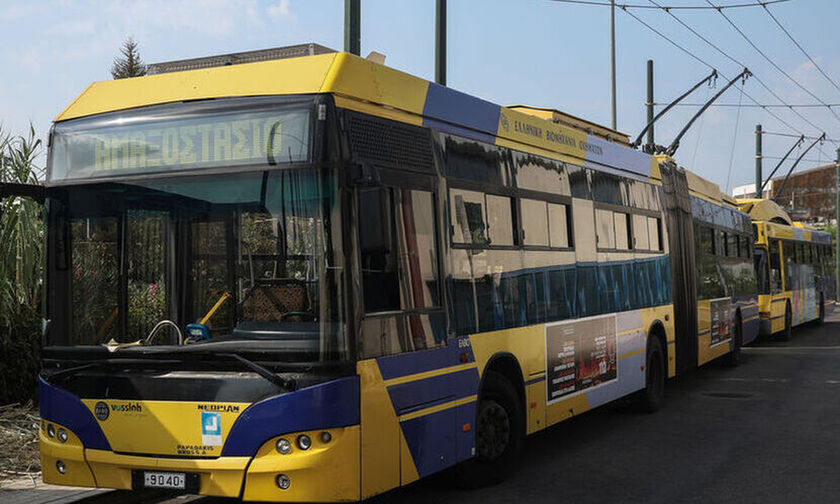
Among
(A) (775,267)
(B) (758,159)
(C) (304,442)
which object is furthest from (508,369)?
(B) (758,159)

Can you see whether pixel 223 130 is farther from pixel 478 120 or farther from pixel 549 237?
pixel 549 237

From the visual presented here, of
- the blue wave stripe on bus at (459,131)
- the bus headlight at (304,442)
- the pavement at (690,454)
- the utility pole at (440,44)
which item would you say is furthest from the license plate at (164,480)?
the utility pole at (440,44)

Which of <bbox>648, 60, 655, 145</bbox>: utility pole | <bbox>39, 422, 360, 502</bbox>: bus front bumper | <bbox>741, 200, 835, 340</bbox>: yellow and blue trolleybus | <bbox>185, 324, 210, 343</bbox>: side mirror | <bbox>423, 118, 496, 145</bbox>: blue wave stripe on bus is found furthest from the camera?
<bbox>648, 60, 655, 145</bbox>: utility pole

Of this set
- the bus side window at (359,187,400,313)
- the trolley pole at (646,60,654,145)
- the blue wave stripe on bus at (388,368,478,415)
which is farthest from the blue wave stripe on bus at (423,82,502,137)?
the trolley pole at (646,60,654,145)

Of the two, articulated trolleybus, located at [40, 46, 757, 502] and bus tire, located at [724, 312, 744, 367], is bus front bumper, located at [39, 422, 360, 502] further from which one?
bus tire, located at [724, 312, 744, 367]

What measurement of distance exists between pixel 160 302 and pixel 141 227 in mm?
536

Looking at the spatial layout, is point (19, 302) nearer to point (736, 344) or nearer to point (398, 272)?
point (398, 272)

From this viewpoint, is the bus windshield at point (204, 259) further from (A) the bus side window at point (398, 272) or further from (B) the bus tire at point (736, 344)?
(B) the bus tire at point (736, 344)

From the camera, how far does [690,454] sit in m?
9.41

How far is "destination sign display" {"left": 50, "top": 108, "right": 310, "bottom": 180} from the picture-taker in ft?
19.7

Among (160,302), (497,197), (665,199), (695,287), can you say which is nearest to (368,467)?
(160,302)

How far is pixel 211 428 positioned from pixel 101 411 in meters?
0.82

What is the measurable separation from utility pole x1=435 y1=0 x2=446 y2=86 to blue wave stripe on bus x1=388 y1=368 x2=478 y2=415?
749cm

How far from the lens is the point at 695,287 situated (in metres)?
14.5
